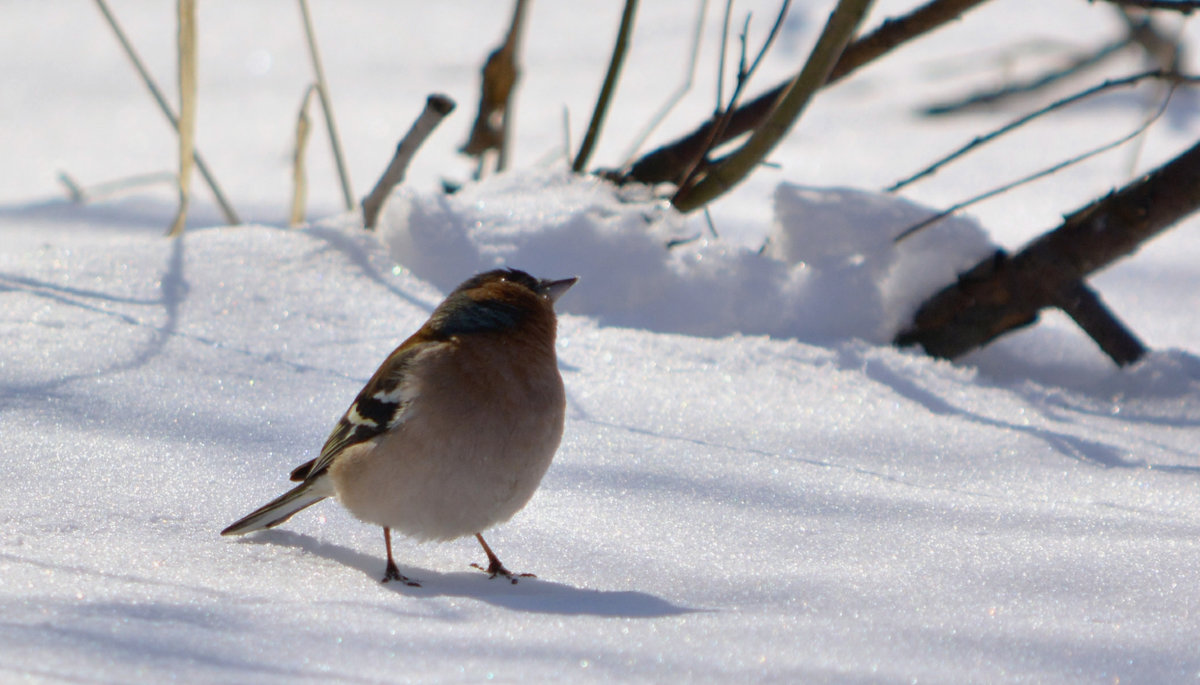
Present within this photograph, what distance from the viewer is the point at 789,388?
3.45 m

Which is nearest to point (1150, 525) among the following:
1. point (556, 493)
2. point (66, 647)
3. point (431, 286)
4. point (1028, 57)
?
point (556, 493)

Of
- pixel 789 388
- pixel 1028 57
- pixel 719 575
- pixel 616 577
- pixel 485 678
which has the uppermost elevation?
pixel 1028 57

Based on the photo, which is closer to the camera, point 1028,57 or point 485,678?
point 485,678

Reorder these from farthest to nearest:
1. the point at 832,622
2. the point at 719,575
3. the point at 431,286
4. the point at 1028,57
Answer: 1. the point at 1028,57
2. the point at 431,286
3. the point at 719,575
4. the point at 832,622

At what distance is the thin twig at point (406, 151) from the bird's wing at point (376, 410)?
1701 mm

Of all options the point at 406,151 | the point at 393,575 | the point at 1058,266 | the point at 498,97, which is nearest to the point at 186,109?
the point at 406,151

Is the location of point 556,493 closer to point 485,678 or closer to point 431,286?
point 485,678

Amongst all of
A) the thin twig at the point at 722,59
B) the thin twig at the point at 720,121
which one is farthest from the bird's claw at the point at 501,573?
the thin twig at the point at 720,121

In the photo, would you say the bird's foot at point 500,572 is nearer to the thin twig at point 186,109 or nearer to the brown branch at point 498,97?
the thin twig at point 186,109

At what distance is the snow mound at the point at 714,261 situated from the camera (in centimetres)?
405

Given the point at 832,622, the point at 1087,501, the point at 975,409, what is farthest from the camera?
the point at 975,409

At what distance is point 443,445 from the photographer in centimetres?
231

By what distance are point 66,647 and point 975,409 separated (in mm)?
2801

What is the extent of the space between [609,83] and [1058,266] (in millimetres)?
1940
